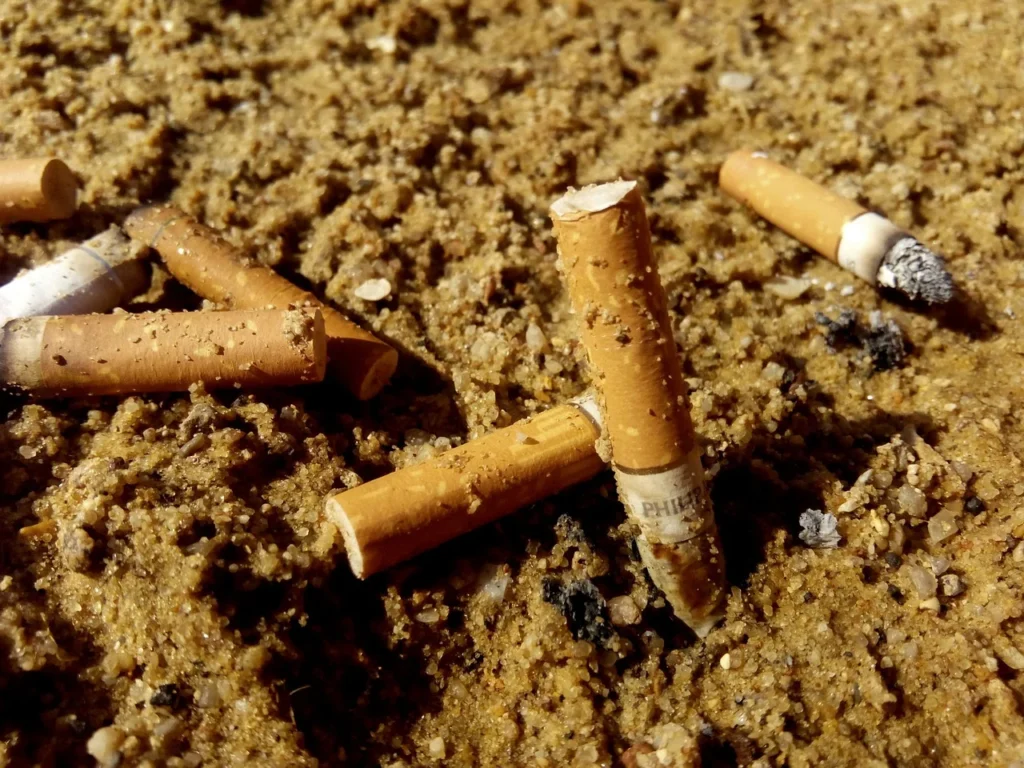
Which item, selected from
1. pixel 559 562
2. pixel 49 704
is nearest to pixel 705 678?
pixel 559 562

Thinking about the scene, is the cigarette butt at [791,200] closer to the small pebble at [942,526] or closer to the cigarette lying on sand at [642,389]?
the small pebble at [942,526]

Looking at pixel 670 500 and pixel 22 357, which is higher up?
pixel 22 357

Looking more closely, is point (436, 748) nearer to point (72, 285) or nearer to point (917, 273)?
point (72, 285)

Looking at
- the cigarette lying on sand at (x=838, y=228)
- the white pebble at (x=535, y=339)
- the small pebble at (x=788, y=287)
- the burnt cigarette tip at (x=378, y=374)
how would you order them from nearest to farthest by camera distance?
1. the burnt cigarette tip at (x=378, y=374)
2. the white pebble at (x=535, y=339)
3. the cigarette lying on sand at (x=838, y=228)
4. the small pebble at (x=788, y=287)

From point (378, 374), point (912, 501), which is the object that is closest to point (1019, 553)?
point (912, 501)

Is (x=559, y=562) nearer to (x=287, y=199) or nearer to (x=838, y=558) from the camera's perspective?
(x=838, y=558)

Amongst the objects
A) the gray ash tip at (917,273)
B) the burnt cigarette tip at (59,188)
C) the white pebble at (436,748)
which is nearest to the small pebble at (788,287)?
the gray ash tip at (917,273)
